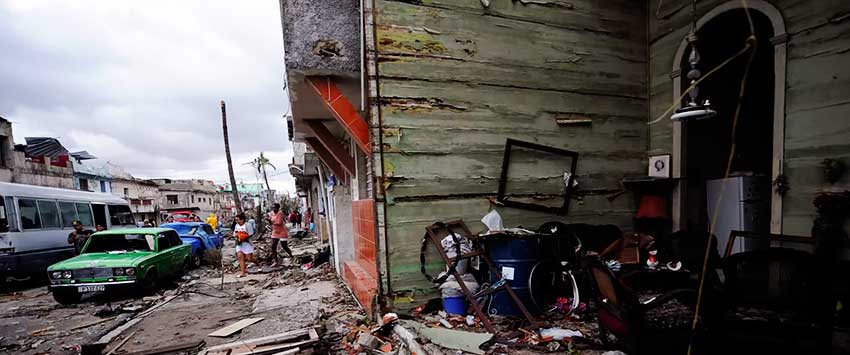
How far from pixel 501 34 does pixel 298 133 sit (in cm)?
508

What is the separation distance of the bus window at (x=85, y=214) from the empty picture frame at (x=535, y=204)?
13.4m

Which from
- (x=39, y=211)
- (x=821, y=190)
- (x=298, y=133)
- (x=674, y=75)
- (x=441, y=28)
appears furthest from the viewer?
(x=39, y=211)

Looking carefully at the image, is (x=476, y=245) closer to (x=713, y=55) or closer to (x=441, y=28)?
(x=441, y=28)

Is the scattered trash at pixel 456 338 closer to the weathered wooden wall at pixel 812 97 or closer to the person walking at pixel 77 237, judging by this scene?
the weathered wooden wall at pixel 812 97

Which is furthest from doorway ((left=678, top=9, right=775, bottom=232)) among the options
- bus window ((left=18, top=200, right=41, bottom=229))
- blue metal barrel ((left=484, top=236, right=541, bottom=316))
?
bus window ((left=18, top=200, right=41, bottom=229))

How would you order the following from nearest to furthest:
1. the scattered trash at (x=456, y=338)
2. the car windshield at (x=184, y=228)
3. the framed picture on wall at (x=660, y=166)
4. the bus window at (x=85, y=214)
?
the scattered trash at (x=456, y=338)
the framed picture on wall at (x=660, y=166)
the bus window at (x=85, y=214)
the car windshield at (x=184, y=228)

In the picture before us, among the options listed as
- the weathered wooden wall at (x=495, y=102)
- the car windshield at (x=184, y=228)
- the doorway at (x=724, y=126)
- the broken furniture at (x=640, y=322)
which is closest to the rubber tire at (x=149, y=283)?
the car windshield at (x=184, y=228)

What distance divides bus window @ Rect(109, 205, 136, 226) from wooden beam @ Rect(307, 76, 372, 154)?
12.9 meters

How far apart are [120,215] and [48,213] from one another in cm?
392

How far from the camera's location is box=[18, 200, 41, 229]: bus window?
27.5 ft

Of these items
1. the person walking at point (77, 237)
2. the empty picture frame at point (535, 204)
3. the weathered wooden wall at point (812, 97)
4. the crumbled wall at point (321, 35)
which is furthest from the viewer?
the person walking at point (77, 237)

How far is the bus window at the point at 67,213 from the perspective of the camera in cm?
984

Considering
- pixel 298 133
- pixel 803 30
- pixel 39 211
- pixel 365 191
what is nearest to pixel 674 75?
pixel 803 30

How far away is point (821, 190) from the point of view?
3672 mm
